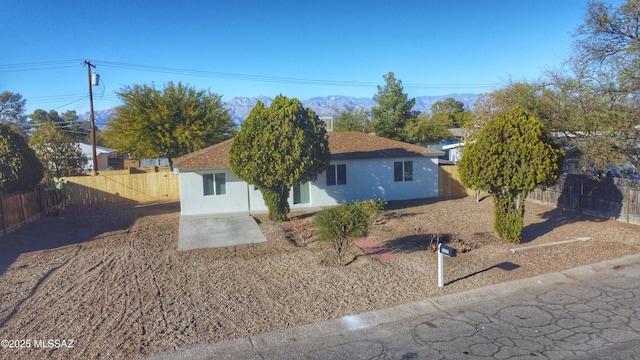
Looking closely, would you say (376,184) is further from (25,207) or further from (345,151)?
(25,207)

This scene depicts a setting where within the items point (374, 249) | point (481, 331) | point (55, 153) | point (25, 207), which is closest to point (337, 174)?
point (374, 249)

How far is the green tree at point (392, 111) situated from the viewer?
38.0 metres

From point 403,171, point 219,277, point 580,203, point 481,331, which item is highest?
point 403,171

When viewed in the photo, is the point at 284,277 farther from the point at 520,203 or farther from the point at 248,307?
the point at 520,203

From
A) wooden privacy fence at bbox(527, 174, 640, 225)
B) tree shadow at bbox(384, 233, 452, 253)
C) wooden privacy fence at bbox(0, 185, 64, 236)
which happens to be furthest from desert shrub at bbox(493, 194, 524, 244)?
wooden privacy fence at bbox(0, 185, 64, 236)

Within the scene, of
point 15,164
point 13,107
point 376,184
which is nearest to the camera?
point 15,164

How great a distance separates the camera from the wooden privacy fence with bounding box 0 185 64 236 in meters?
14.4

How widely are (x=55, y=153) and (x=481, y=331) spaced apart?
27260mm

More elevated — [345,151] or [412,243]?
[345,151]

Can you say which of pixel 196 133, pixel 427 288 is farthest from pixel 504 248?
pixel 196 133

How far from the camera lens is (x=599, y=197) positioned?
48.0 feet

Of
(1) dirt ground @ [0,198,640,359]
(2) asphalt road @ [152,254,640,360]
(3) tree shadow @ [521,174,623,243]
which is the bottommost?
(2) asphalt road @ [152,254,640,360]

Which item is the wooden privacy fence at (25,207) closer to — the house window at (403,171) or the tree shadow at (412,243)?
the tree shadow at (412,243)

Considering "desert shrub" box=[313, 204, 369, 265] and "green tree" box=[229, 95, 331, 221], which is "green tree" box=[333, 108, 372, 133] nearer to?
"green tree" box=[229, 95, 331, 221]
